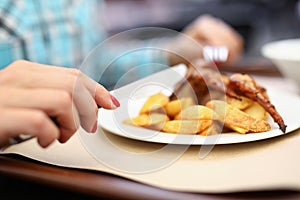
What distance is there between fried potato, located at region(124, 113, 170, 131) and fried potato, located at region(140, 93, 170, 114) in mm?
10

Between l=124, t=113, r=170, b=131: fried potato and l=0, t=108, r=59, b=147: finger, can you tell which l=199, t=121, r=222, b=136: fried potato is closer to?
l=124, t=113, r=170, b=131: fried potato

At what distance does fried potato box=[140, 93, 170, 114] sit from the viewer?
52 cm

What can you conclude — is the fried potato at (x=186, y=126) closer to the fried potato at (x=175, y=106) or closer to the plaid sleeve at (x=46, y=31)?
the fried potato at (x=175, y=106)

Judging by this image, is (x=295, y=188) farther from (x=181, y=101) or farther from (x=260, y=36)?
(x=260, y=36)

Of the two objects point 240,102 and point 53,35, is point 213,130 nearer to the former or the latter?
point 240,102

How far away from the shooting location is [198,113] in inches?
18.5

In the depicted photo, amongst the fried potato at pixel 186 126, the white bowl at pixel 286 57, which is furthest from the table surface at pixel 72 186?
the white bowl at pixel 286 57

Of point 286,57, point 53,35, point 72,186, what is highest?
point 53,35

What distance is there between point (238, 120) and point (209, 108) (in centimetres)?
3

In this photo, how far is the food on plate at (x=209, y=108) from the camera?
464mm

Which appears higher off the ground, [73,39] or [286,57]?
[73,39]

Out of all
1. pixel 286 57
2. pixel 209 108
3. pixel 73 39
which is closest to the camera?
pixel 209 108

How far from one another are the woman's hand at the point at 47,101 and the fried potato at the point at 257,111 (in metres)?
0.18

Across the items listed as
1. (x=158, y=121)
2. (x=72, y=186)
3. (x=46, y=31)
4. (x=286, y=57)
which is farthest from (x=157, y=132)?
(x=46, y=31)
